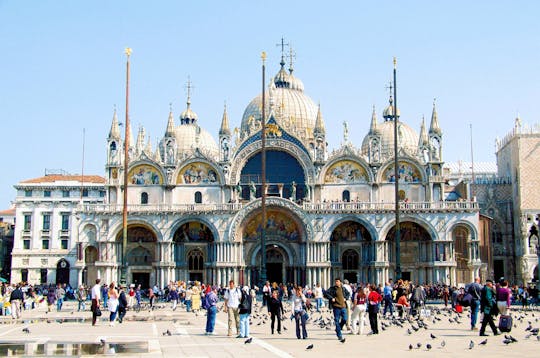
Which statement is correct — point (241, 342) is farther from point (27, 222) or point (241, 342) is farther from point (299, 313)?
point (27, 222)

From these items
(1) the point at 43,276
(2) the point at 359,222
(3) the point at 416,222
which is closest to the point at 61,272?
(1) the point at 43,276

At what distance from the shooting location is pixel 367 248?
6500cm

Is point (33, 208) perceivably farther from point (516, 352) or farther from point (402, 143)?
point (516, 352)

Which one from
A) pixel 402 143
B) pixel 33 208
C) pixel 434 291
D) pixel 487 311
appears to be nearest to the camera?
pixel 487 311

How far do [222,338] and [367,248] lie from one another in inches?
1626

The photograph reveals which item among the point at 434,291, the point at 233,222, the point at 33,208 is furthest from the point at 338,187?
the point at 33,208

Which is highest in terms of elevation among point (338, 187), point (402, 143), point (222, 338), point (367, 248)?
point (402, 143)

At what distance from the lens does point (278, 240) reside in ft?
214

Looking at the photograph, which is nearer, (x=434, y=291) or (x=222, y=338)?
(x=222, y=338)

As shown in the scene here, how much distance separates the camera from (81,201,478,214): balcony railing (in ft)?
208

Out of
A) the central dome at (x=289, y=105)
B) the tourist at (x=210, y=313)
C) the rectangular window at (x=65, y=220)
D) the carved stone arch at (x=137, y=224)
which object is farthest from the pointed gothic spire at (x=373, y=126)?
the tourist at (x=210, y=313)

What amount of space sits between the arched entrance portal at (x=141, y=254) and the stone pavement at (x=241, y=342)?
34.7 metres

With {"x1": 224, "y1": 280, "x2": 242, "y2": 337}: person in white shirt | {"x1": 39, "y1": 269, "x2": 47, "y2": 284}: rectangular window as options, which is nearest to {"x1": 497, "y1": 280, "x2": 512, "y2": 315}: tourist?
{"x1": 224, "y1": 280, "x2": 242, "y2": 337}: person in white shirt

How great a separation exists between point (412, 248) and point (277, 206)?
11.9m
